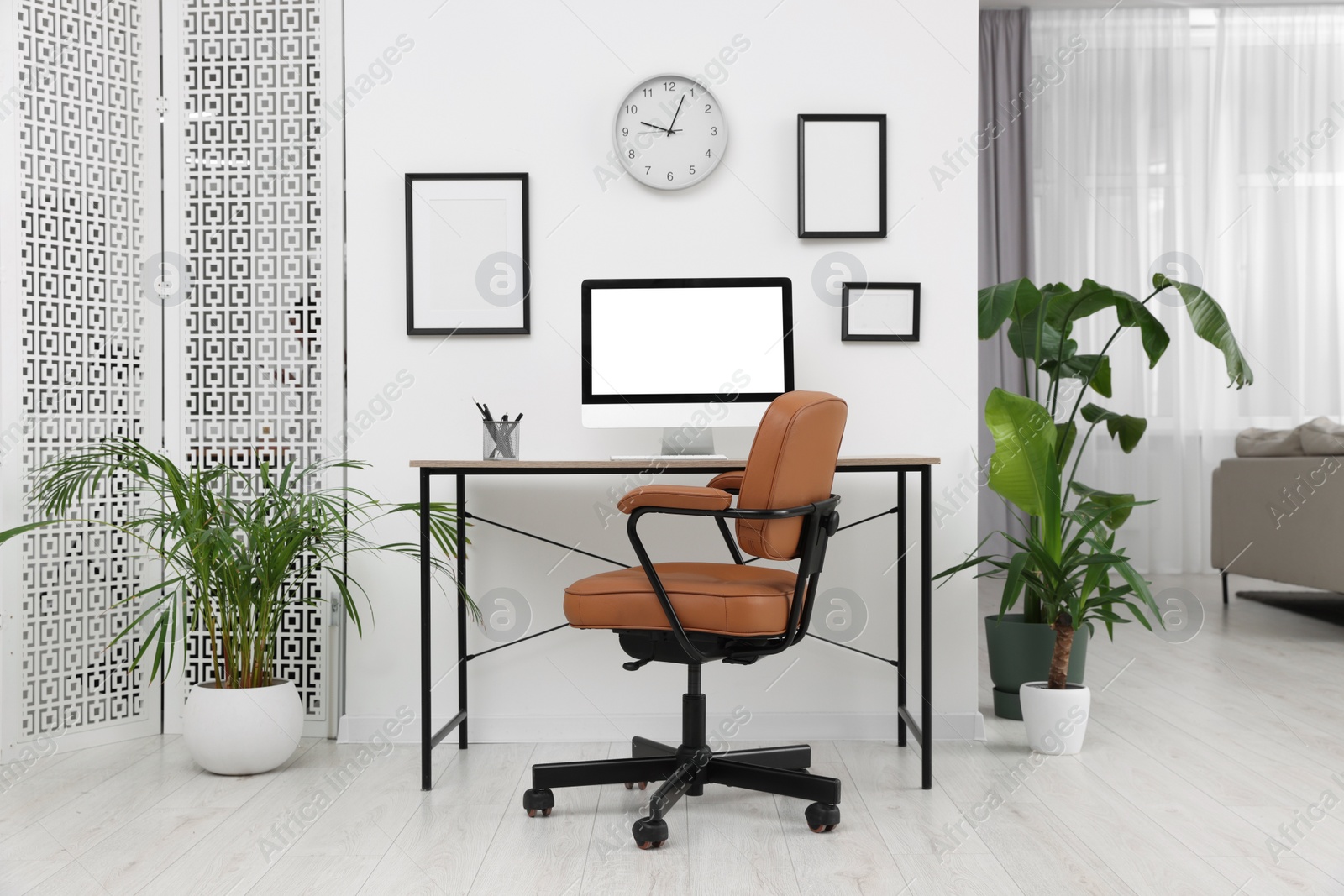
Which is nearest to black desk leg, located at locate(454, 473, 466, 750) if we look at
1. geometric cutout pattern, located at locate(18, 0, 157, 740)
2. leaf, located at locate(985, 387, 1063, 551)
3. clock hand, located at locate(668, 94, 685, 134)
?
geometric cutout pattern, located at locate(18, 0, 157, 740)

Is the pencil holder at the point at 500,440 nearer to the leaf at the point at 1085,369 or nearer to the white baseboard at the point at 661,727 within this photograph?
the white baseboard at the point at 661,727

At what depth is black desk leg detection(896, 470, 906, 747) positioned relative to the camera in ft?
8.99

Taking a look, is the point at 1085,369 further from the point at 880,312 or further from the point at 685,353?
the point at 685,353

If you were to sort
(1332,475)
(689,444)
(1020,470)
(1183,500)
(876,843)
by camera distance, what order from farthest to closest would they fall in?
(1183,500), (1332,475), (1020,470), (689,444), (876,843)

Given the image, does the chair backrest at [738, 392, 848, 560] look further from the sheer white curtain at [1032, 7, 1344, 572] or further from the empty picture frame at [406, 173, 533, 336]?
the sheer white curtain at [1032, 7, 1344, 572]

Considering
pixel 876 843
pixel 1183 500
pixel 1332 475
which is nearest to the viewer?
pixel 876 843

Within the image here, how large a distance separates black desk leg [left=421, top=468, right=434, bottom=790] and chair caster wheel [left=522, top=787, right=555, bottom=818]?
0.33 metres

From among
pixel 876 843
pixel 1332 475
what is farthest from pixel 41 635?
pixel 1332 475

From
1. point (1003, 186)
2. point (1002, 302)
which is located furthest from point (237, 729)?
point (1003, 186)

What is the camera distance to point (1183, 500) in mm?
5980

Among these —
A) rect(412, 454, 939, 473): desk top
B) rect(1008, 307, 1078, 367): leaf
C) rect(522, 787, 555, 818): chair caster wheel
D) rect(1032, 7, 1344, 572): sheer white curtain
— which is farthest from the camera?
rect(1032, 7, 1344, 572): sheer white curtain

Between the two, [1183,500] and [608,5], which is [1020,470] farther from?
[1183,500]

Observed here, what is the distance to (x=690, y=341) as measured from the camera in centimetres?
263

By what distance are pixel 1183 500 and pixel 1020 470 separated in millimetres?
3838
